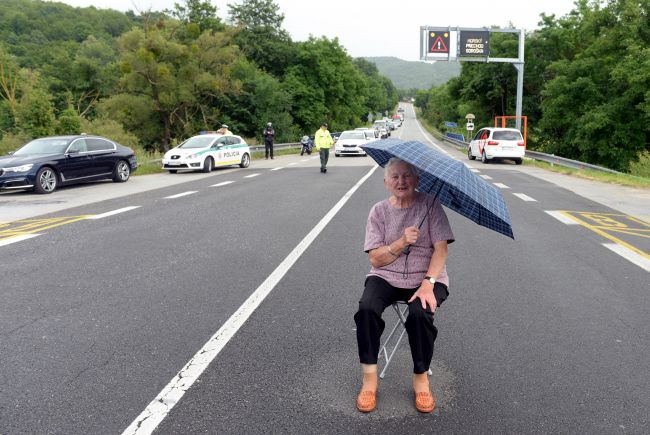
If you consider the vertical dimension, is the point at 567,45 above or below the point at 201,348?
above

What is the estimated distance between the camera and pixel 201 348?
420 cm

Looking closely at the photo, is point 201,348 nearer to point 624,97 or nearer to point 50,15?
point 624,97

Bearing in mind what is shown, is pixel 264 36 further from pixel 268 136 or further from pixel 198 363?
pixel 198 363

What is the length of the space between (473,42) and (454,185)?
1331 inches

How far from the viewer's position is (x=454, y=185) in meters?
3.13

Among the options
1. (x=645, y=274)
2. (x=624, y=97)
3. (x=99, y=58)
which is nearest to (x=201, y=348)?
(x=645, y=274)

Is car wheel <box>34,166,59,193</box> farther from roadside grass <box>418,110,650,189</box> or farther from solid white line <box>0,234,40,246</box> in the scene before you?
roadside grass <box>418,110,650,189</box>

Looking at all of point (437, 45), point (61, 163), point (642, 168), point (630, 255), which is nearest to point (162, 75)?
point (437, 45)

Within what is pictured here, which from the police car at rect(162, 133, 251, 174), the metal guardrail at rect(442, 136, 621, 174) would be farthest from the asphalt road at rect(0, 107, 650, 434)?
the metal guardrail at rect(442, 136, 621, 174)

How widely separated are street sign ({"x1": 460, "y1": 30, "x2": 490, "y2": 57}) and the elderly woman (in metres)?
33.0

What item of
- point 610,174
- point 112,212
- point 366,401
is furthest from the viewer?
point 610,174

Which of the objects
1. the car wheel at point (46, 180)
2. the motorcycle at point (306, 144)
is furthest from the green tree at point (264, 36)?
the car wheel at point (46, 180)

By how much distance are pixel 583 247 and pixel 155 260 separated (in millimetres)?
5720

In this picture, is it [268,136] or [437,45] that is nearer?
[268,136]
